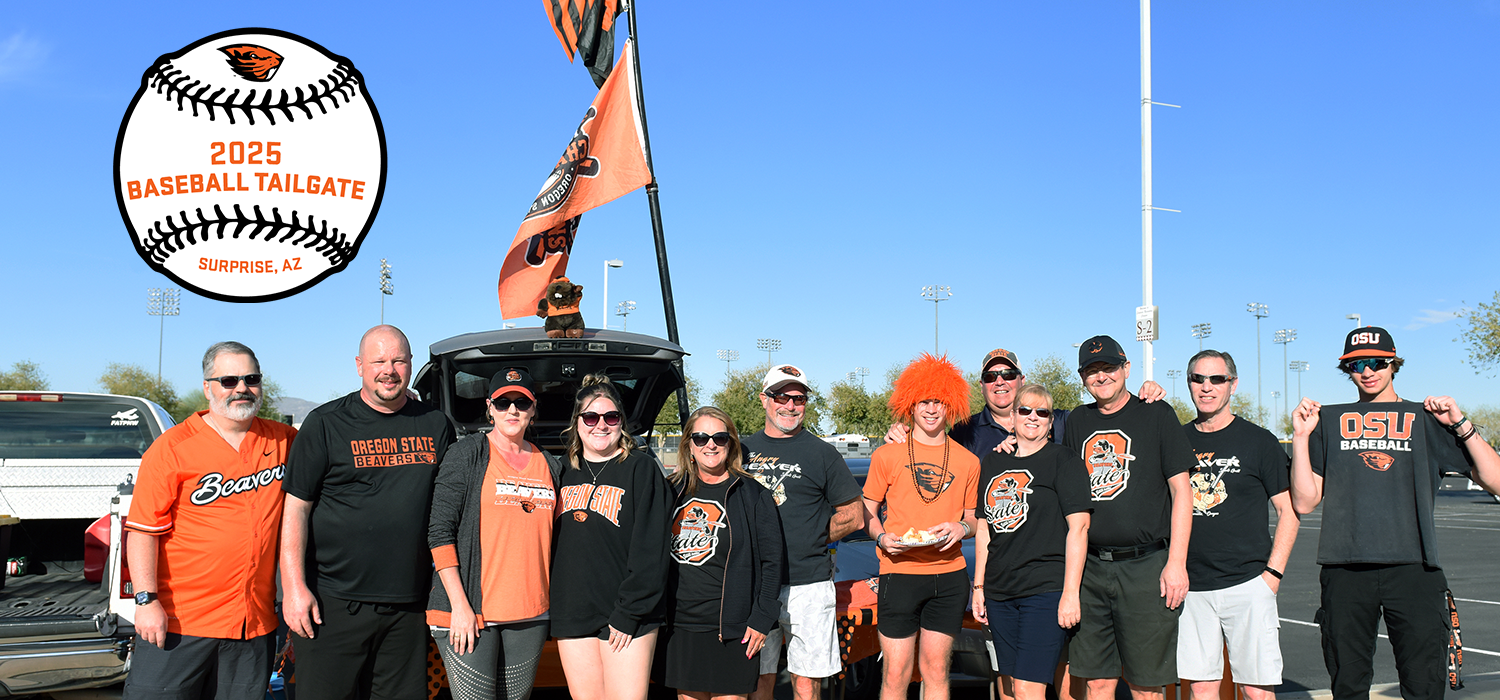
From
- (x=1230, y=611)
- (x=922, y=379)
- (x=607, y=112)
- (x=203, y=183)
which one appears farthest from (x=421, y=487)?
(x=607, y=112)

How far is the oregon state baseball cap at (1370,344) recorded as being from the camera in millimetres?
4754

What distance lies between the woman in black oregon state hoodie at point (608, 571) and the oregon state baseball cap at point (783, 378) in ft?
2.98

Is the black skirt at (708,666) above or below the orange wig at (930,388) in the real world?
below

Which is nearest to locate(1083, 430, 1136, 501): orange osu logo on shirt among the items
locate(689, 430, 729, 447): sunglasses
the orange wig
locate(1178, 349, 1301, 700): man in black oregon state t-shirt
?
locate(1178, 349, 1301, 700): man in black oregon state t-shirt

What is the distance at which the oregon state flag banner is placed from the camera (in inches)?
338

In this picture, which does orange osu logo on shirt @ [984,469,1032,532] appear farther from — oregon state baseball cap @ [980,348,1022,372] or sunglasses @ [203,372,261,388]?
sunglasses @ [203,372,261,388]

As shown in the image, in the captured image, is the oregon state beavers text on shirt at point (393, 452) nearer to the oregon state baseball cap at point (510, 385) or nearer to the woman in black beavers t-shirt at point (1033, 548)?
the oregon state baseball cap at point (510, 385)

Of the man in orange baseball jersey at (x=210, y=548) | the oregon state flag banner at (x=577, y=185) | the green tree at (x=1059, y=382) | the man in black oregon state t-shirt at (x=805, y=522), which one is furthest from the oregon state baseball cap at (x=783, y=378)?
the green tree at (x=1059, y=382)

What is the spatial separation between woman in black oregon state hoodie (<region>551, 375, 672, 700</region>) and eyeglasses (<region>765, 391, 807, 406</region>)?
2.93ft

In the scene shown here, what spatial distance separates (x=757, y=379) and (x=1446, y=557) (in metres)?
49.4

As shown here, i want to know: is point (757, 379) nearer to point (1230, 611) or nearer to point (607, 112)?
Answer: point (607, 112)

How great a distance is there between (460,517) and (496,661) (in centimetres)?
61

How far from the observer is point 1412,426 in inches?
184

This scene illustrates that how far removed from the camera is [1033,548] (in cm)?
450
